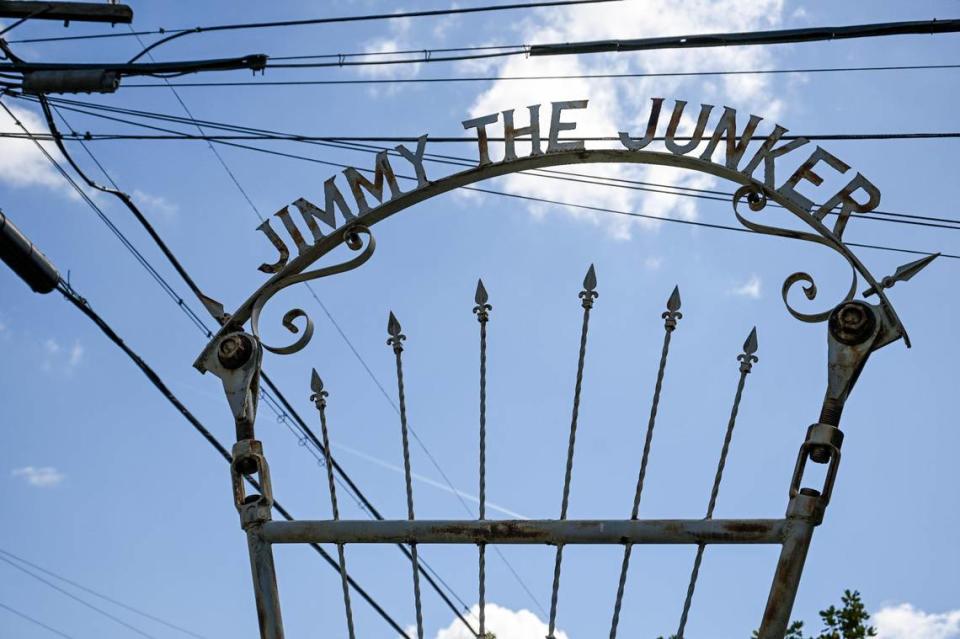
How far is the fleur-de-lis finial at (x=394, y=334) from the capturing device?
26.1 ft

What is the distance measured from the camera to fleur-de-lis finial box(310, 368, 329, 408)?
26.3 ft

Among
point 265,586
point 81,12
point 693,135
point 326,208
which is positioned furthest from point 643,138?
point 81,12

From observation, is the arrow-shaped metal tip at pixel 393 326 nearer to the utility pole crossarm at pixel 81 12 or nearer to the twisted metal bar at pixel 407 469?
the twisted metal bar at pixel 407 469

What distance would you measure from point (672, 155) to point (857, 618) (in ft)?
20.8

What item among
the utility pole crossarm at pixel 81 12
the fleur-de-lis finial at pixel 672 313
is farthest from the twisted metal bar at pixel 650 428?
the utility pole crossarm at pixel 81 12

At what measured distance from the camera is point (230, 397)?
321 inches

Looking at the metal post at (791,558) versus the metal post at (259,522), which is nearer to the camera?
the metal post at (791,558)

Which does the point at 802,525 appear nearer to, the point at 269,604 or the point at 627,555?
the point at 627,555

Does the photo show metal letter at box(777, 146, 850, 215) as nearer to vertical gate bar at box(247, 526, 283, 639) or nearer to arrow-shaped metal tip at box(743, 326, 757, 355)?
arrow-shaped metal tip at box(743, 326, 757, 355)

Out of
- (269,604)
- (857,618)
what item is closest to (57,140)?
(269,604)

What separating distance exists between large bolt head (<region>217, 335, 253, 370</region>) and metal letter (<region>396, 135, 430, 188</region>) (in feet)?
4.36

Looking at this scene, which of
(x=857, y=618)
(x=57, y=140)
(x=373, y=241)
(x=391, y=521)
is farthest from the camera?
(x=857, y=618)

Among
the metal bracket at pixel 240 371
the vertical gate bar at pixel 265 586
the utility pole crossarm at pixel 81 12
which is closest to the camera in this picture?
the vertical gate bar at pixel 265 586

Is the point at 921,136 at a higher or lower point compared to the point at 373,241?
higher
